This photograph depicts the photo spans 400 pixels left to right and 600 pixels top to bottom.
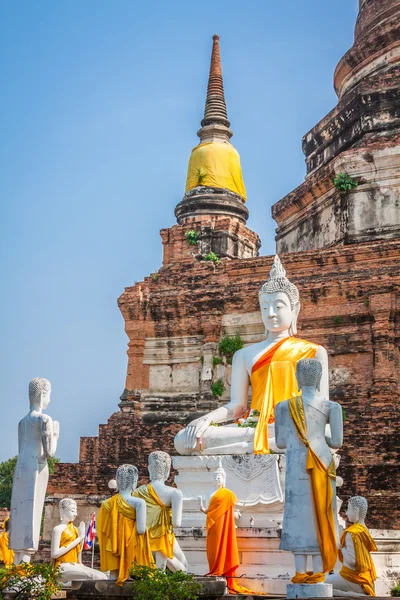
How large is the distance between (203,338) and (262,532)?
9501mm

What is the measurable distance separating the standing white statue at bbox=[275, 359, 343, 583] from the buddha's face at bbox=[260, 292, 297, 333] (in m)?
4.03

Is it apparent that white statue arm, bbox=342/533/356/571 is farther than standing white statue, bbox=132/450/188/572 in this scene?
Yes

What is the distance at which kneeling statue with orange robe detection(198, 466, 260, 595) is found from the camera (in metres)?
9.37

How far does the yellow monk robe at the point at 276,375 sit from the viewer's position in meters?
11.3

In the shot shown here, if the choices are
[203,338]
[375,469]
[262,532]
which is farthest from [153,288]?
[262,532]

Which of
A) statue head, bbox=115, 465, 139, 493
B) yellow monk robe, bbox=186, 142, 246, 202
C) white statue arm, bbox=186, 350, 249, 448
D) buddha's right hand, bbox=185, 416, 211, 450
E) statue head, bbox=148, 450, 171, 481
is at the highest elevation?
yellow monk robe, bbox=186, 142, 246, 202

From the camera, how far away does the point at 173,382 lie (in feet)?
64.0

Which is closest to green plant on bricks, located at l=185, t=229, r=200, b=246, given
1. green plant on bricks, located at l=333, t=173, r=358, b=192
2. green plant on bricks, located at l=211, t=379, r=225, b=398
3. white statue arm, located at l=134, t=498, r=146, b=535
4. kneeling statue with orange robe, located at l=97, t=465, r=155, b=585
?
green plant on bricks, located at l=333, t=173, r=358, b=192

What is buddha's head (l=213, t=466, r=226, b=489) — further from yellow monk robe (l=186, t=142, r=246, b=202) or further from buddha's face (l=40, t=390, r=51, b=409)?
yellow monk robe (l=186, t=142, r=246, b=202)

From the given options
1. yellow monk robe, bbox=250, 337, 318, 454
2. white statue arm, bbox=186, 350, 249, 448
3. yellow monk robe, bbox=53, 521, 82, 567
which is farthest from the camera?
white statue arm, bbox=186, 350, 249, 448

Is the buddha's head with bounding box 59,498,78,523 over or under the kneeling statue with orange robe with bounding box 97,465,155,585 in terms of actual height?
over

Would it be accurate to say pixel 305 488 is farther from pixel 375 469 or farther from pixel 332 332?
pixel 332 332

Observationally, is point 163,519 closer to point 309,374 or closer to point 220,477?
point 220,477

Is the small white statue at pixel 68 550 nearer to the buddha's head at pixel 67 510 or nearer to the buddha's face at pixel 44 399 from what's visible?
the buddha's head at pixel 67 510
